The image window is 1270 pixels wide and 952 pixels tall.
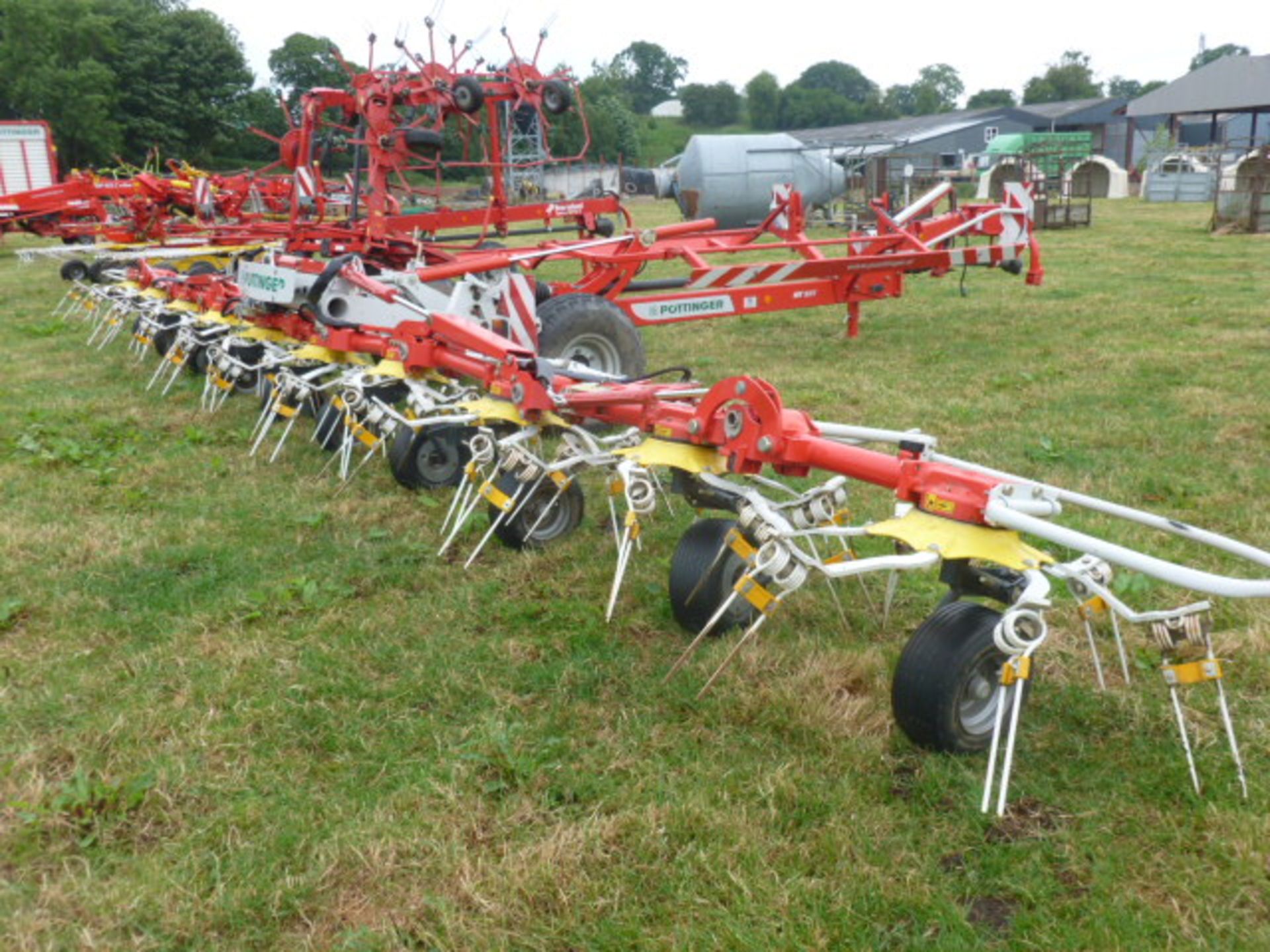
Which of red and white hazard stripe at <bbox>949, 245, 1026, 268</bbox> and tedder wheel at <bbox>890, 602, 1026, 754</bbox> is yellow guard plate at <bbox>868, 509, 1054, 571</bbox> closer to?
tedder wheel at <bbox>890, 602, 1026, 754</bbox>

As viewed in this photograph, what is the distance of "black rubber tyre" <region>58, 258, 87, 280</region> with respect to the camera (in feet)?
45.5

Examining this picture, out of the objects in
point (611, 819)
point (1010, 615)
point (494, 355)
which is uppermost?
point (494, 355)

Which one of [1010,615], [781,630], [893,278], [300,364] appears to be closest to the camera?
[1010,615]

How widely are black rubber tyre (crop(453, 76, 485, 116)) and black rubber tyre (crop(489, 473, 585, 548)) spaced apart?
4187mm

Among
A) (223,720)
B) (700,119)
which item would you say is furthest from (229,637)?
(700,119)

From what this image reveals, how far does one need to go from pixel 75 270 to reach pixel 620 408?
1349 cm

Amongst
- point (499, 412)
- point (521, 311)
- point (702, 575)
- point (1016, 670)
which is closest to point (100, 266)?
point (521, 311)

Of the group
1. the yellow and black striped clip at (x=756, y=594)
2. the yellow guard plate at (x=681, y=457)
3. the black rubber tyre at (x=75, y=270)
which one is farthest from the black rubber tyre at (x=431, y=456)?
the black rubber tyre at (x=75, y=270)

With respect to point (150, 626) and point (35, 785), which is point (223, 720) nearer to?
point (35, 785)

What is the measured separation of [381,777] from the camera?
104 inches

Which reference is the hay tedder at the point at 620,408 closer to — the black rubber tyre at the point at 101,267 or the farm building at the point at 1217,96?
the black rubber tyre at the point at 101,267

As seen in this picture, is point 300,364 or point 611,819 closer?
point 611,819

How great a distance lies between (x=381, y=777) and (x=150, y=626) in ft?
4.72

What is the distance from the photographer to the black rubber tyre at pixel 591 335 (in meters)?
6.06
